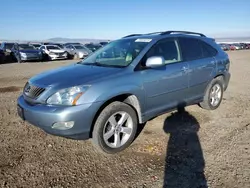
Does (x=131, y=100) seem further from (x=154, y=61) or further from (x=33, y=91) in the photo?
(x=33, y=91)

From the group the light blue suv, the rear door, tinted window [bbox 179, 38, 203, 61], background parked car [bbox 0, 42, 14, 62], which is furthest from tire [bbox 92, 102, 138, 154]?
background parked car [bbox 0, 42, 14, 62]

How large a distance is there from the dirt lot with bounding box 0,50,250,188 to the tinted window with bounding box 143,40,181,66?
51.0 inches

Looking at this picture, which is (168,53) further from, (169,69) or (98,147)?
(98,147)

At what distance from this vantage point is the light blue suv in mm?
3285

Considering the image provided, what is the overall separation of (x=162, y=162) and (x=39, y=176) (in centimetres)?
164

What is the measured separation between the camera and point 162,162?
3379 millimetres

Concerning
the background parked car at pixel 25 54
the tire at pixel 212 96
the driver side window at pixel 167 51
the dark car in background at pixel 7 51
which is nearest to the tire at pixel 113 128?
the driver side window at pixel 167 51

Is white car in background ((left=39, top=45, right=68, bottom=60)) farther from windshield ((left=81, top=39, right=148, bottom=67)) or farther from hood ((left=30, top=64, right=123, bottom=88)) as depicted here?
hood ((left=30, top=64, right=123, bottom=88))

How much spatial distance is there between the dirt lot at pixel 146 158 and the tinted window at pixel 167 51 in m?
1.30

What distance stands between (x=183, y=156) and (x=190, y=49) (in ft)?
7.53

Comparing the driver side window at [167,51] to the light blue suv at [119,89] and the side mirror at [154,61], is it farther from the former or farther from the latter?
the side mirror at [154,61]

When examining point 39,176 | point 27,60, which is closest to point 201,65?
point 39,176

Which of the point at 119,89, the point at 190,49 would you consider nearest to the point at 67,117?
the point at 119,89

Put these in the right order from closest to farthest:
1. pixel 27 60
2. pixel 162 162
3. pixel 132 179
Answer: pixel 132 179 < pixel 162 162 < pixel 27 60
